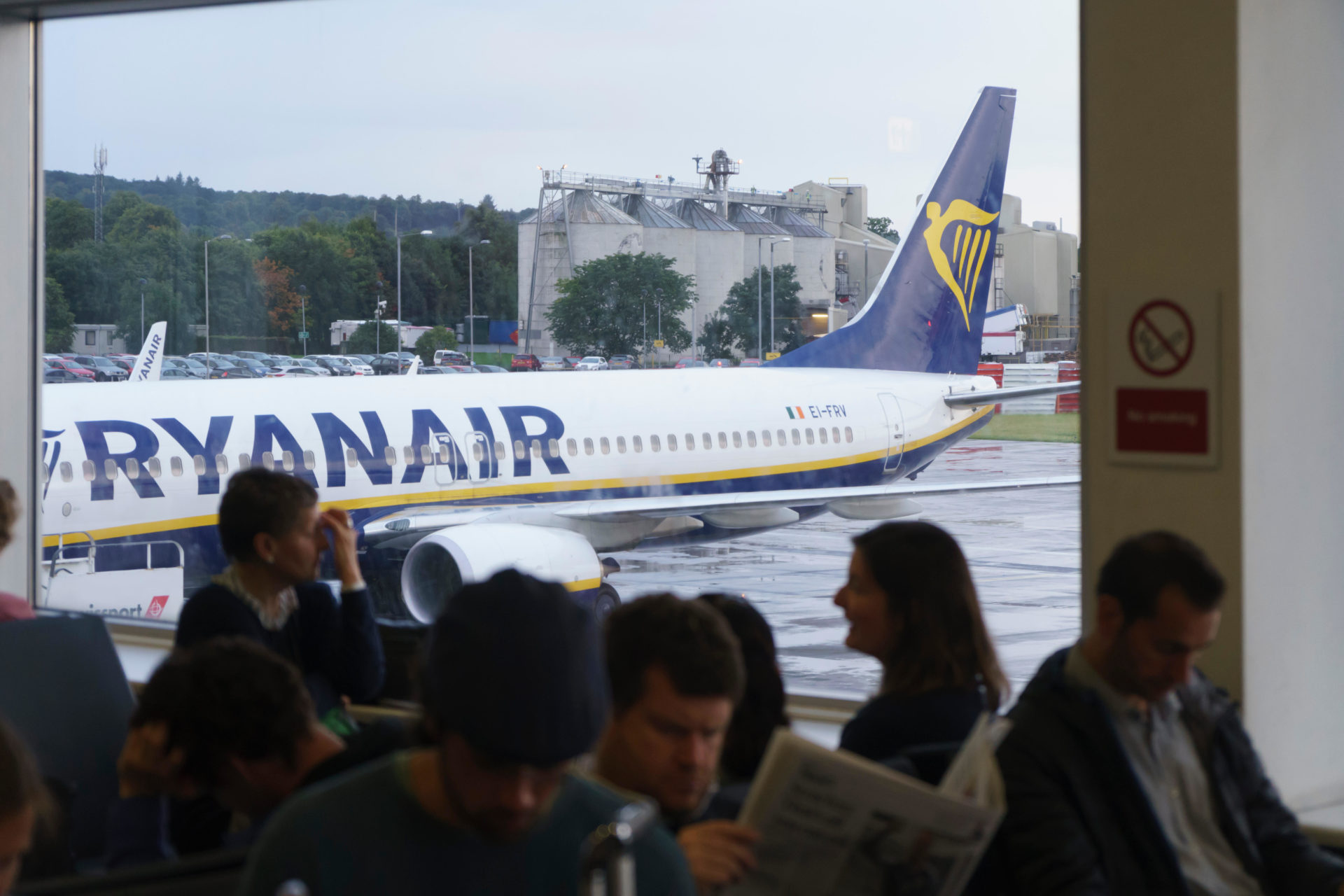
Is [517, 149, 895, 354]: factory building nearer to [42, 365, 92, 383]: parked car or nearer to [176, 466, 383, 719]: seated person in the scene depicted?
[42, 365, 92, 383]: parked car

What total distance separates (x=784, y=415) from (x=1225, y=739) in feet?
27.1

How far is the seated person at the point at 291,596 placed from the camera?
1670 millimetres

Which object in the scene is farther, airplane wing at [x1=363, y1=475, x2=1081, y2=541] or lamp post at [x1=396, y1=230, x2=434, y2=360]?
airplane wing at [x1=363, y1=475, x2=1081, y2=541]

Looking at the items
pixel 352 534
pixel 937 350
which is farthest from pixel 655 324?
pixel 937 350

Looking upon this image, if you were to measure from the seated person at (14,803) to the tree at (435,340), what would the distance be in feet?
14.5

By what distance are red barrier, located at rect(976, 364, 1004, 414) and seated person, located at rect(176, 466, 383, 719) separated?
9.67 metres

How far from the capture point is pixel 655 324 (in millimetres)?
5562

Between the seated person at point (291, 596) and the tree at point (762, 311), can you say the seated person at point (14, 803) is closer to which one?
the seated person at point (291, 596)

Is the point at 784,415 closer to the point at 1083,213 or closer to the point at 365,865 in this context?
the point at 1083,213

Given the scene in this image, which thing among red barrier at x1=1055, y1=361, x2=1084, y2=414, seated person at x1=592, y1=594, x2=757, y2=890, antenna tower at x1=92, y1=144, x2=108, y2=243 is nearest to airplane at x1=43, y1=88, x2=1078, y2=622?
antenna tower at x1=92, y1=144, x2=108, y2=243

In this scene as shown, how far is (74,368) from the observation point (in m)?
4.98

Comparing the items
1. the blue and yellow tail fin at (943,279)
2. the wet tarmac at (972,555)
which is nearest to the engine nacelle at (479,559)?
the wet tarmac at (972,555)

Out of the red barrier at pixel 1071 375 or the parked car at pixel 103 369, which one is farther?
the parked car at pixel 103 369

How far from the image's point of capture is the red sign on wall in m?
1.77
